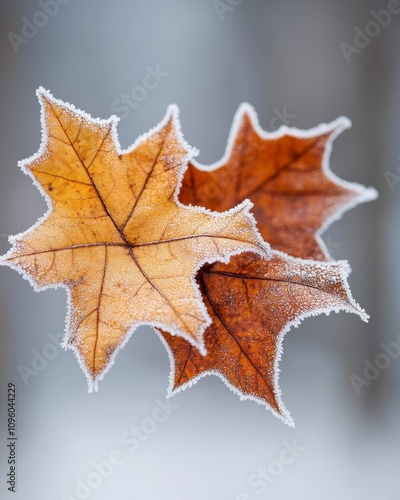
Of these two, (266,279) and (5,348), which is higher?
(5,348)

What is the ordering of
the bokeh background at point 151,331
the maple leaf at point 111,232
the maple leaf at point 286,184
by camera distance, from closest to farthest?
the maple leaf at point 111,232 → the maple leaf at point 286,184 → the bokeh background at point 151,331

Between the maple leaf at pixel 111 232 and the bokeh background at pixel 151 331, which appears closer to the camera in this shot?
the maple leaf at pixel 111 232

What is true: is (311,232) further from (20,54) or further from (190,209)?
(20,54)

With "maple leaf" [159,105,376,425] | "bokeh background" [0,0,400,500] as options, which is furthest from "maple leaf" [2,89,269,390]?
"bokeh background" [0,0,400,500]

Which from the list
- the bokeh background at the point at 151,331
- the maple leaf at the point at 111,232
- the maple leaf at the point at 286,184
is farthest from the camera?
the bokeh background at the point at 151,331

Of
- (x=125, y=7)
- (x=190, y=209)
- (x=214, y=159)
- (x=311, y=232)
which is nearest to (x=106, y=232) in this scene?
(x=190, y=209)

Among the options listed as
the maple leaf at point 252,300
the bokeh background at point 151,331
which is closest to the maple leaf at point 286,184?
the maple leaf at point 252,300

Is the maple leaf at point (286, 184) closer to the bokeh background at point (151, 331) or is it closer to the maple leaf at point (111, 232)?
the maple leaf at point (111, 232)

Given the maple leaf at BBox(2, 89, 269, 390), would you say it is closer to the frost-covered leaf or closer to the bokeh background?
the frost-covered leaf
